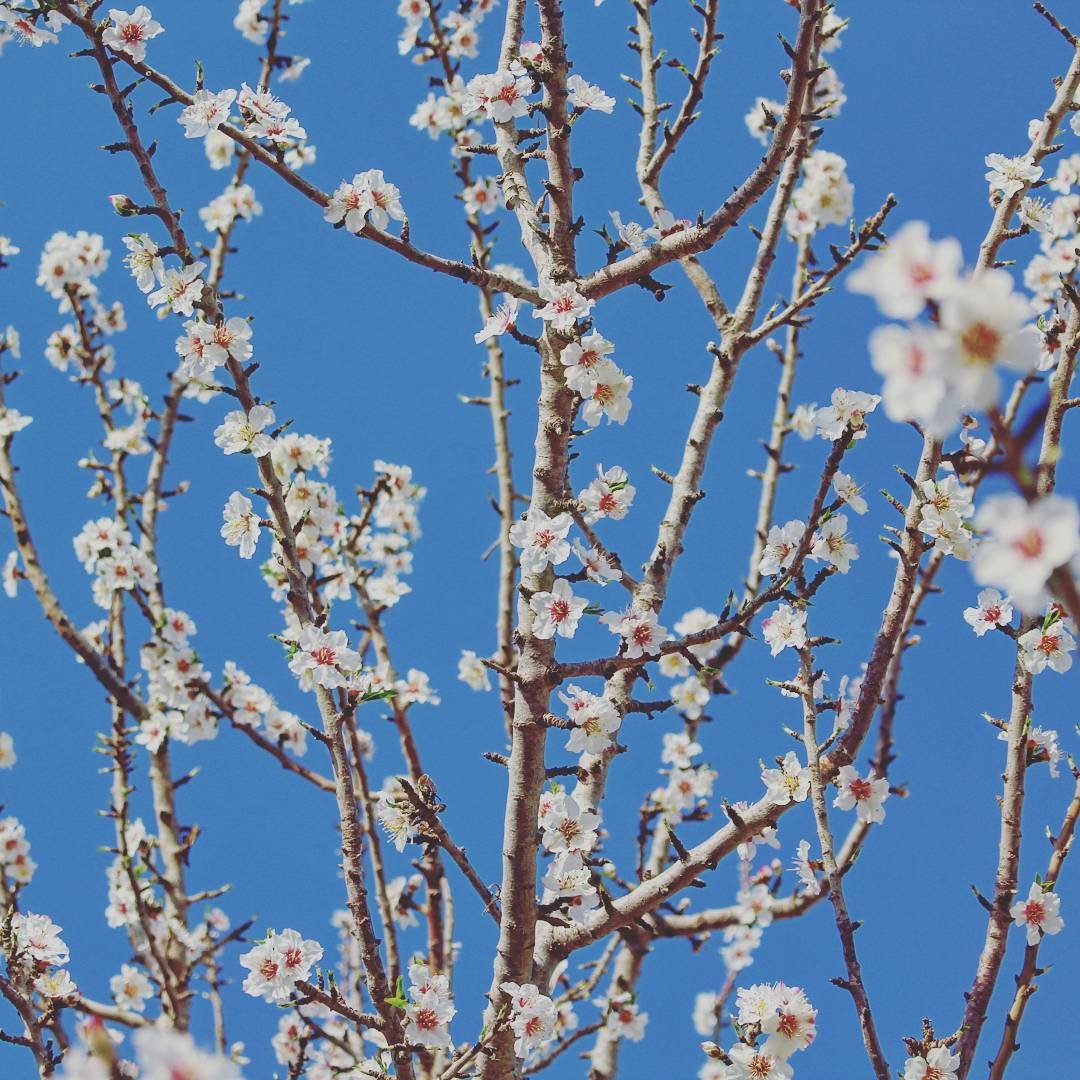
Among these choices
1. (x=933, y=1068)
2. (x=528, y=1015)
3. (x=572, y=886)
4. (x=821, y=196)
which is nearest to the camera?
(x=933, y=1068)

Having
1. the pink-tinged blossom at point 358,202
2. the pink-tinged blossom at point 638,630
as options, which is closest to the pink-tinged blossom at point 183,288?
the pink-tinged blossom at point 358,202

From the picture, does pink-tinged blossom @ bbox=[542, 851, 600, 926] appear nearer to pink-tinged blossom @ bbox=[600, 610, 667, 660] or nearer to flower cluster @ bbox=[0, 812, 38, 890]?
pink-tinged blossom @ bbox=[600, 610, 667, 660]

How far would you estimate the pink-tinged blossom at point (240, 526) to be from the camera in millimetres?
3143

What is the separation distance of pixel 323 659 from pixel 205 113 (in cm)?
169

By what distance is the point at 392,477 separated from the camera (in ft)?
17.8

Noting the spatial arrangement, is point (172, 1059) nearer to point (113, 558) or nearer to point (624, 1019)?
point (624, 1019)

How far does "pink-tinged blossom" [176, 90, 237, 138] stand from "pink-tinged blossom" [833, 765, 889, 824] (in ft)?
9.12

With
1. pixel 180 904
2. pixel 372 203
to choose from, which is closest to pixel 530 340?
pixel 372 203

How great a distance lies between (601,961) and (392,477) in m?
2.80

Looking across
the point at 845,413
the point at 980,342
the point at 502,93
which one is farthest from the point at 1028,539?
the point at 502,93

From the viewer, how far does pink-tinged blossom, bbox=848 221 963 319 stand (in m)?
0.98

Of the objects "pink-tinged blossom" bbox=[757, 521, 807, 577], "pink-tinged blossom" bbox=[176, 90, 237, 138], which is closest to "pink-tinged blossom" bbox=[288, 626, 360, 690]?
"pink-tinged blossom" bbox=[757, 521, 807, 577]

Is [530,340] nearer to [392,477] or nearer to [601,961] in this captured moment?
[392,477]

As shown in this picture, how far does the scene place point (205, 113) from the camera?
2832 mm
